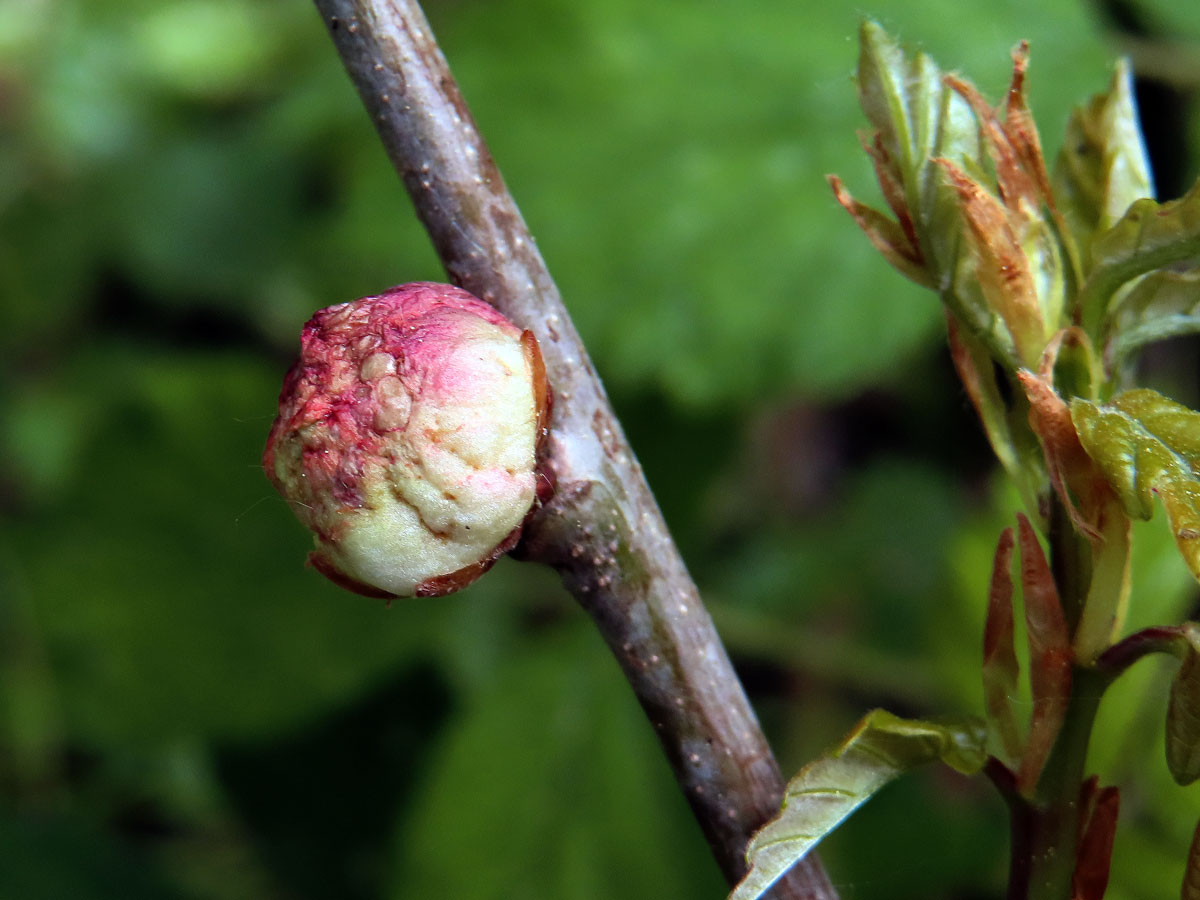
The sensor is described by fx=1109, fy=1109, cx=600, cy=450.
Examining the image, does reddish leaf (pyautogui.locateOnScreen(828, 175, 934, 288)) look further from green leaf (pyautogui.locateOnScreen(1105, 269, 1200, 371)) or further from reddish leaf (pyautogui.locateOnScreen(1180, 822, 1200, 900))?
reddish leaf (pyautogui.locateOnScreen(1180, 822, 1200, 900))

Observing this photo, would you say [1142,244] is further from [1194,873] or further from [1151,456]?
[1194,873]

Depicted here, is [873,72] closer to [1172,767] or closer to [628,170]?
[1172,767]

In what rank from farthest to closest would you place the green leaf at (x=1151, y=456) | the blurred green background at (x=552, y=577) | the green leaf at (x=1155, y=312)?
1. the blurred green background at (x=552, y=577)
2. the green leaf at (x=1155, y=312)
3. the green leaf at (x=1151, y=456)

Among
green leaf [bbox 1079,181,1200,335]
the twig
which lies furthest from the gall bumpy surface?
green leaf [bbox 1079,181,1200,335]

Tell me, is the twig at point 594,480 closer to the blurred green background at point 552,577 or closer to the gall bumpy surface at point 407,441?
the gall bumpy surface at point 407,441

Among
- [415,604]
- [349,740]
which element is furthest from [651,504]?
[349,740]

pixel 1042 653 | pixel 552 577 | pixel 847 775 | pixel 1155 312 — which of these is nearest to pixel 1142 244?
pixel 1155 312

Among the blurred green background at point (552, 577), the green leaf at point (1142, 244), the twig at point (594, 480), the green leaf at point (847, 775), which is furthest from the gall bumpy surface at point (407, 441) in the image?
the blurred green background at point (552, 577)
